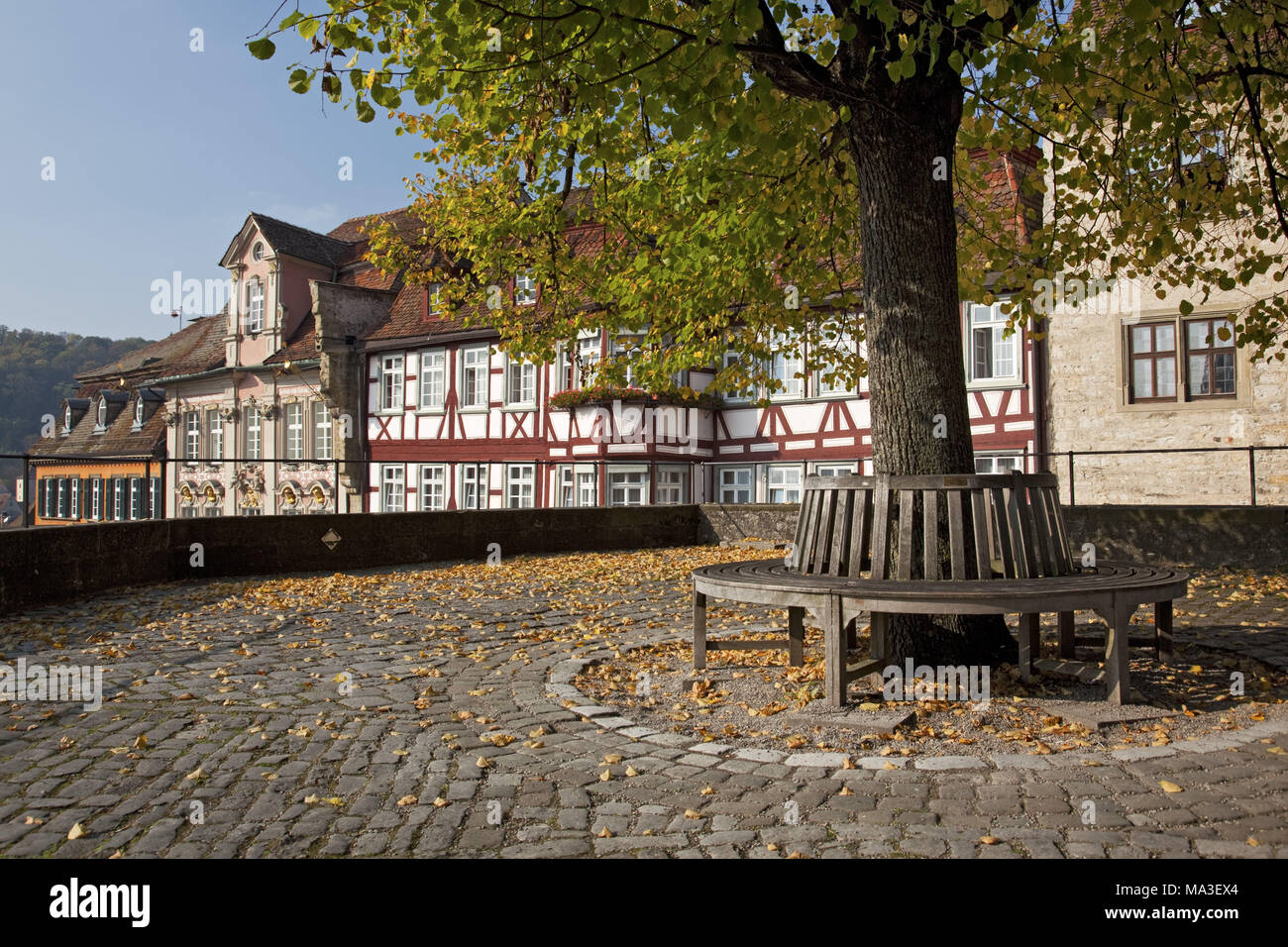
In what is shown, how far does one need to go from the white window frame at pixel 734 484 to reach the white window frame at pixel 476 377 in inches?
300

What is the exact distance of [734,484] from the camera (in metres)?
24.4

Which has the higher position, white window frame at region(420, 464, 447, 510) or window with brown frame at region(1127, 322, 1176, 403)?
window with brown frame at region(1127, 322, 1176, 403)

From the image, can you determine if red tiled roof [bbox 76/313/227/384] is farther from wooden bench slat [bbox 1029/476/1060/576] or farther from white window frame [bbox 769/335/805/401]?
wooden bench slat [bbox 1029/476/1060/576]

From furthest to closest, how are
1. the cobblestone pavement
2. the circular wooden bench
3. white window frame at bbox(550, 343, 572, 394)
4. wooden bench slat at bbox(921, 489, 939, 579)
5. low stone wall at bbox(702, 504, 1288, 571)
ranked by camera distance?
white window frame at bbox(550, 343, 572, 394), low stone wall at bbox(702, 504, 1288, 571), wooden bench slat at bbox(921, 489, 939, 579), the circular wooden bench, the cobblestone pavement

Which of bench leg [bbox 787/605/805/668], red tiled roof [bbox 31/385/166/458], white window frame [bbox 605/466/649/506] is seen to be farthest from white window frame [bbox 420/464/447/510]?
bench leg [bbox 787/605/805/668]

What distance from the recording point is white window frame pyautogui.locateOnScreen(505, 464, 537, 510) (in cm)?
2745

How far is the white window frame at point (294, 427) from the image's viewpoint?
Result: 35.2 meters

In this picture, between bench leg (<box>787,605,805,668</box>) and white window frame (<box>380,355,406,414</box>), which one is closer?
bench leg (<box>787,605,805,668</box>)

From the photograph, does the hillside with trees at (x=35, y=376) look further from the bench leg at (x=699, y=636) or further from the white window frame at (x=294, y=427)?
the bench leg at (x=699, y=636)

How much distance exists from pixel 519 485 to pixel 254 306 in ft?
50.6

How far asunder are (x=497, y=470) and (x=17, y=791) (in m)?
24.0

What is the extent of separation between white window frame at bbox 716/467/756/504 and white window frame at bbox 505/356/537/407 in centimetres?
580

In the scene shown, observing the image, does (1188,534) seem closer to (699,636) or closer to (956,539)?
(956,539)
